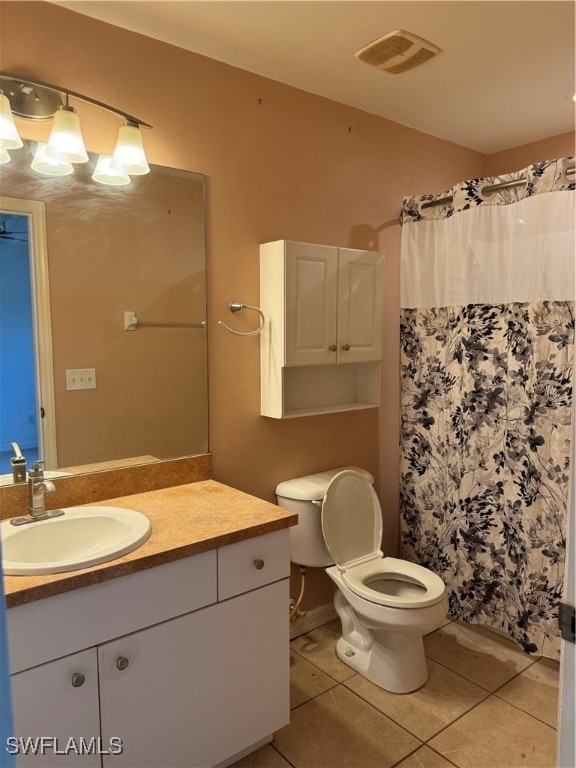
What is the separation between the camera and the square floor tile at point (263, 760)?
179 centimetres

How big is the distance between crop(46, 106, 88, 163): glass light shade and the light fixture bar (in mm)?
48

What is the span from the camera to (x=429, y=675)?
2.28 meters

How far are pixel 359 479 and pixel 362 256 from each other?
3.31 ft

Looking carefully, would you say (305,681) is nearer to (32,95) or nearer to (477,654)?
(477,654)

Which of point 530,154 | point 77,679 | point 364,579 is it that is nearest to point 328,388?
point 364,579

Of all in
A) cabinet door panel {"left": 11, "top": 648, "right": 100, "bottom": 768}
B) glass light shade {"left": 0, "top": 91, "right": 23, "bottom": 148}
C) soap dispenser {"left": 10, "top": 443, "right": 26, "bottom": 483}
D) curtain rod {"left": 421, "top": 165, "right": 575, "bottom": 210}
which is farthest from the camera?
curtain rod {"left": 421, "top": 165, "right": 575, "bottom": 210}

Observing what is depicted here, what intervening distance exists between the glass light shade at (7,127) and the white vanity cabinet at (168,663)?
1.31 m

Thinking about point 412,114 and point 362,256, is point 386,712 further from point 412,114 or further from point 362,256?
point 412,114

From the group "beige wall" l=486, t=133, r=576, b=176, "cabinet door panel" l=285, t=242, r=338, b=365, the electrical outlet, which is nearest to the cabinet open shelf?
"cabinet door panel" l=285, t=242, r=338, b=365

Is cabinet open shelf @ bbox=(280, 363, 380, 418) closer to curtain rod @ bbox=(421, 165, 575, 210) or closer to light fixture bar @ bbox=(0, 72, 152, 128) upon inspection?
curtain rod @ bbox=(421, 165, 575, 210)

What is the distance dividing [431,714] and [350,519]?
2.58ft

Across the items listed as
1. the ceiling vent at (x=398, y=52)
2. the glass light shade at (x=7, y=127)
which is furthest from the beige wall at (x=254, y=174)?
the ceiling vent at (x=398, y=52)

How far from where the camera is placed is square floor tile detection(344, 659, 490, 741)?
2000mm

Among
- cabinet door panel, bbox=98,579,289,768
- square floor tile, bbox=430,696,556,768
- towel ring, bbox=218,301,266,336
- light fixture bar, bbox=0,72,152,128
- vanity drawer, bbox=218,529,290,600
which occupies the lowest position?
square floor tile, bbox=430,696,556,768
